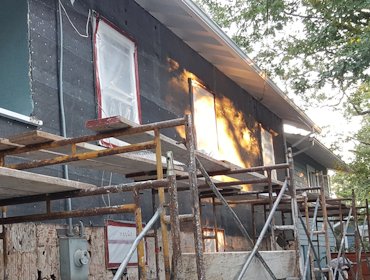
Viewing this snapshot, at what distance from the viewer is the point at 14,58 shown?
242 inches

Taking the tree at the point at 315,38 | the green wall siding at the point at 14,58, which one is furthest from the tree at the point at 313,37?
the green wall siding at the point at 14,58

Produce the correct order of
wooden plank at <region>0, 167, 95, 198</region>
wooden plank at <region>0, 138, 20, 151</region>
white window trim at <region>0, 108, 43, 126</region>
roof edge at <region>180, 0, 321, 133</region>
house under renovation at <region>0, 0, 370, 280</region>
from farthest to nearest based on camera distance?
roof edge at <region>180, 0, 321, 133</region>, white window trim at <region>0, 108, 43, 126</region>, wooden plank at <region>0, 138, 20, 151</region>, house under renovation at <region>0, 0, 370, 280</region>, wooden plank at <region>0, 167, 95, 198</region>

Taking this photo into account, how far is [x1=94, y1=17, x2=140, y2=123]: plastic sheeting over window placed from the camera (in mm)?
7445

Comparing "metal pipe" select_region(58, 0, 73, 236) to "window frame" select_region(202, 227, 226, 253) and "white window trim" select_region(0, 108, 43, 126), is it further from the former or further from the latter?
"window frame" select_region(202, 227, 226, 253)

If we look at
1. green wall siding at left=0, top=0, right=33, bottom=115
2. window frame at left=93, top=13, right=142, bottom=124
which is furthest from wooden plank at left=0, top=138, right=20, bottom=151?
window frame at left=93, top=13, right=142, bottom=124

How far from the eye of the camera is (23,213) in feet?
18.5

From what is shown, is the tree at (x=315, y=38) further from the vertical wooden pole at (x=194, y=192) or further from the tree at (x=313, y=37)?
the vertical wooden pole at (x=194, y=192)

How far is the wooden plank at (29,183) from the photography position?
375 cm

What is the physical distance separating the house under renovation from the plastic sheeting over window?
2 cm

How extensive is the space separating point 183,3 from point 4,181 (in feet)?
17.1

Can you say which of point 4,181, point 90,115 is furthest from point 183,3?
point 4,181

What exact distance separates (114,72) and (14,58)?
1896 millimetres

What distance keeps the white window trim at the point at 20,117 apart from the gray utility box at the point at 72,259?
1300mm

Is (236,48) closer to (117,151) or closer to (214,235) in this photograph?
(214,235)
